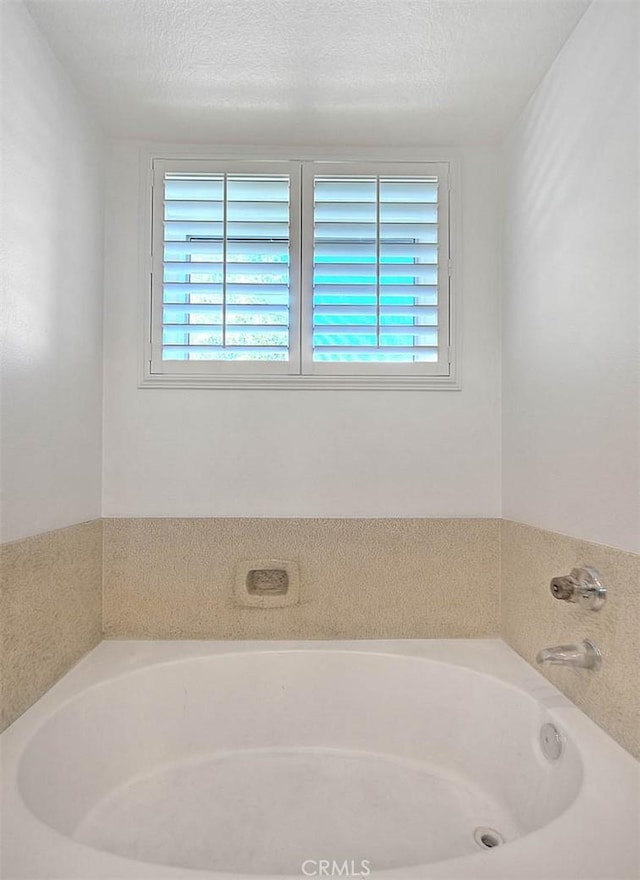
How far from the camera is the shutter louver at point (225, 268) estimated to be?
2281mm

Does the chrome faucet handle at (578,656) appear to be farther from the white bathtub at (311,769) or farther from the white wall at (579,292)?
the white wall at (579,292)

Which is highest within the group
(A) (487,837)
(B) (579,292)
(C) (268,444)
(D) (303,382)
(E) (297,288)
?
(E) (297,288)

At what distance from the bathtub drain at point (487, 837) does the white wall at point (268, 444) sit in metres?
1.00

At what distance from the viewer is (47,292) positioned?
178 cm

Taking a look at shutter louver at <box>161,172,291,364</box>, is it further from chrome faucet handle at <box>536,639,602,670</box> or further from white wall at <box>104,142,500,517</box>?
chrome faucet handle at <box>536,639,602,670</box>

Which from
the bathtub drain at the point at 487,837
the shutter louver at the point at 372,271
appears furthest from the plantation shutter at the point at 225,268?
the bathtub drain at the point at 487,837

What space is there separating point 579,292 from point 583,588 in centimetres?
78

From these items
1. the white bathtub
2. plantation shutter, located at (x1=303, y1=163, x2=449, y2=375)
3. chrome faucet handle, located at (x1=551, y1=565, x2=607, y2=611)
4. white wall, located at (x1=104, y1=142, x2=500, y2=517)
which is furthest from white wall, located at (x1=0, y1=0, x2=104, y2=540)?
chrome faucet handle, located at (x1=551, y1=565, x2=607, y2=611)

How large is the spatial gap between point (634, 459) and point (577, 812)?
Answer: 73cm

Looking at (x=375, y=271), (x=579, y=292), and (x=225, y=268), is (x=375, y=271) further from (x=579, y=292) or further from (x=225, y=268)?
(x=579, y=292)

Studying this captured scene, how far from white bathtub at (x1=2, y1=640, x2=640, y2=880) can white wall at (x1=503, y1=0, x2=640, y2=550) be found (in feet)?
1.84

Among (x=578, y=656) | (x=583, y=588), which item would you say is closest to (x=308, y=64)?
(x=583, y=588)

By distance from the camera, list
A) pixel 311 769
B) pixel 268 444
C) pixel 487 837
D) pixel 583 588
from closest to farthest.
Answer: pixel 583 588 → pixel 487 837 → pixel 311 769 → pixel 268 444

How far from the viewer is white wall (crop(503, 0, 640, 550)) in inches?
56.0
